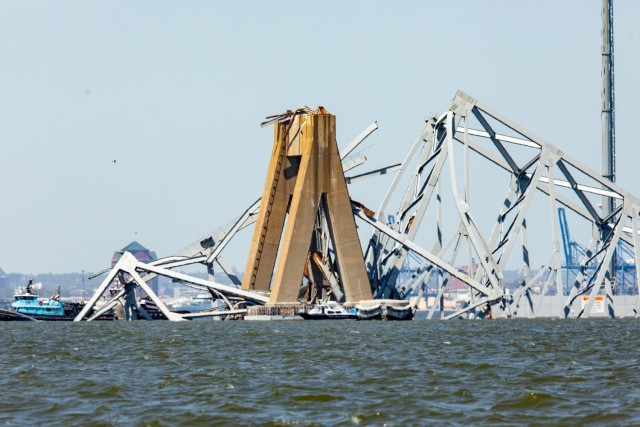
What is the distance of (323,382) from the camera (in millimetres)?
49406

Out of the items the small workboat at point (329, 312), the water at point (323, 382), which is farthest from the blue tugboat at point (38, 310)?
the water at point (323, 382)

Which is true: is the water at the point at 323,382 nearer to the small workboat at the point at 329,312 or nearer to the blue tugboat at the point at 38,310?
the small workboat at the point at 329,312

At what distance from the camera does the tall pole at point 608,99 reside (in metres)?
158

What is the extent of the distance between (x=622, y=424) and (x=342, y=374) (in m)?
16.8

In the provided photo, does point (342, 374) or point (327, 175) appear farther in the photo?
point (327, 175)

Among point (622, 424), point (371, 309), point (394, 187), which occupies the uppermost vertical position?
point (394, 187)

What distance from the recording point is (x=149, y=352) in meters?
68.2

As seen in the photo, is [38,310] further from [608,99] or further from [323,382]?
[323,382]

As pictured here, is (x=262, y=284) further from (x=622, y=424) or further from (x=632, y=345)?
(x=622, y=424)

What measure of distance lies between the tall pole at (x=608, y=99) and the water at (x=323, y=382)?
273 ft

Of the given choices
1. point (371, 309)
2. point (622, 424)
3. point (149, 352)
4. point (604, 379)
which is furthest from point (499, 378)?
point (371, 309)

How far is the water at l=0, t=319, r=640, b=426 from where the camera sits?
1575 inches

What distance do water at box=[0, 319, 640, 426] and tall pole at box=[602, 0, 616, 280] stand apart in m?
83.1

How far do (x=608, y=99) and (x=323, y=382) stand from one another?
117472 millimetres
